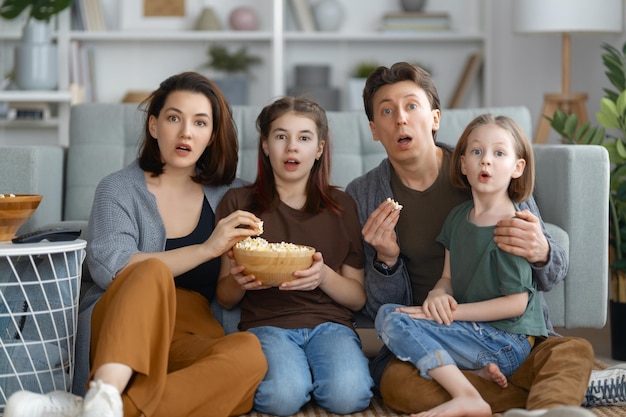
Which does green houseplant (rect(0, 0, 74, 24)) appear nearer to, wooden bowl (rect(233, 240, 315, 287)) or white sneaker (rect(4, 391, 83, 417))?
wooden bowl (rect(233, 240, 315, 287))

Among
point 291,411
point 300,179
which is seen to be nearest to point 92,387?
point 291,411

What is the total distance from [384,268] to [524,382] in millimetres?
441

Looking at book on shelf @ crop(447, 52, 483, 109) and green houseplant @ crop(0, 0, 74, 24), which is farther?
book on shelf @ crop(447, 52, 483, 109)

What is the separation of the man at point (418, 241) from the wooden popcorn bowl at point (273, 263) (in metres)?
0.19

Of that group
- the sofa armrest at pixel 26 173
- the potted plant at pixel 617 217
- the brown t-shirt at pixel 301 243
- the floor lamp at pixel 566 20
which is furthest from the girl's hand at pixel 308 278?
the floor lamp at pixel 566 20

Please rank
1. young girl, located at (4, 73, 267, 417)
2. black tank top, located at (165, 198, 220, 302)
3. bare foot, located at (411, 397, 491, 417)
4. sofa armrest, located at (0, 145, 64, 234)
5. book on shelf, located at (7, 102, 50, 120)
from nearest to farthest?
young girl, located at (4, 73, 267, 417)
bare foot, located at (411, 397, 491, 417)
black tank top, located at (165, 198, 220, 302)
sofa armrest, located at (0, 145, 64, 234)
book on shelf, located at (7, 102, 50, 120)

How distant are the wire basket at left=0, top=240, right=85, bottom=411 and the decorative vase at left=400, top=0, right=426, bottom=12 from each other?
3.14 meters

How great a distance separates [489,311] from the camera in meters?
2.13

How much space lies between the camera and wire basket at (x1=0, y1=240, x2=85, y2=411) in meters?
2.05

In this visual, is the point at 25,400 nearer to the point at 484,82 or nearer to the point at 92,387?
the point at 92,387

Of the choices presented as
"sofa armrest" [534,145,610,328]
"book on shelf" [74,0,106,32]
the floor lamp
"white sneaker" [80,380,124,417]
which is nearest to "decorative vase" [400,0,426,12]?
the floor lamp

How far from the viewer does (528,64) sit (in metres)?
4.76

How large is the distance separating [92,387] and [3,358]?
373 mm

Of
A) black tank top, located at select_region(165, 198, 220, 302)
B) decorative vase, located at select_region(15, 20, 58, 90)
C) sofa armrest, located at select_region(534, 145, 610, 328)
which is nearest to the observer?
black tank top, located at select_region(165, 198, 220, 302)
